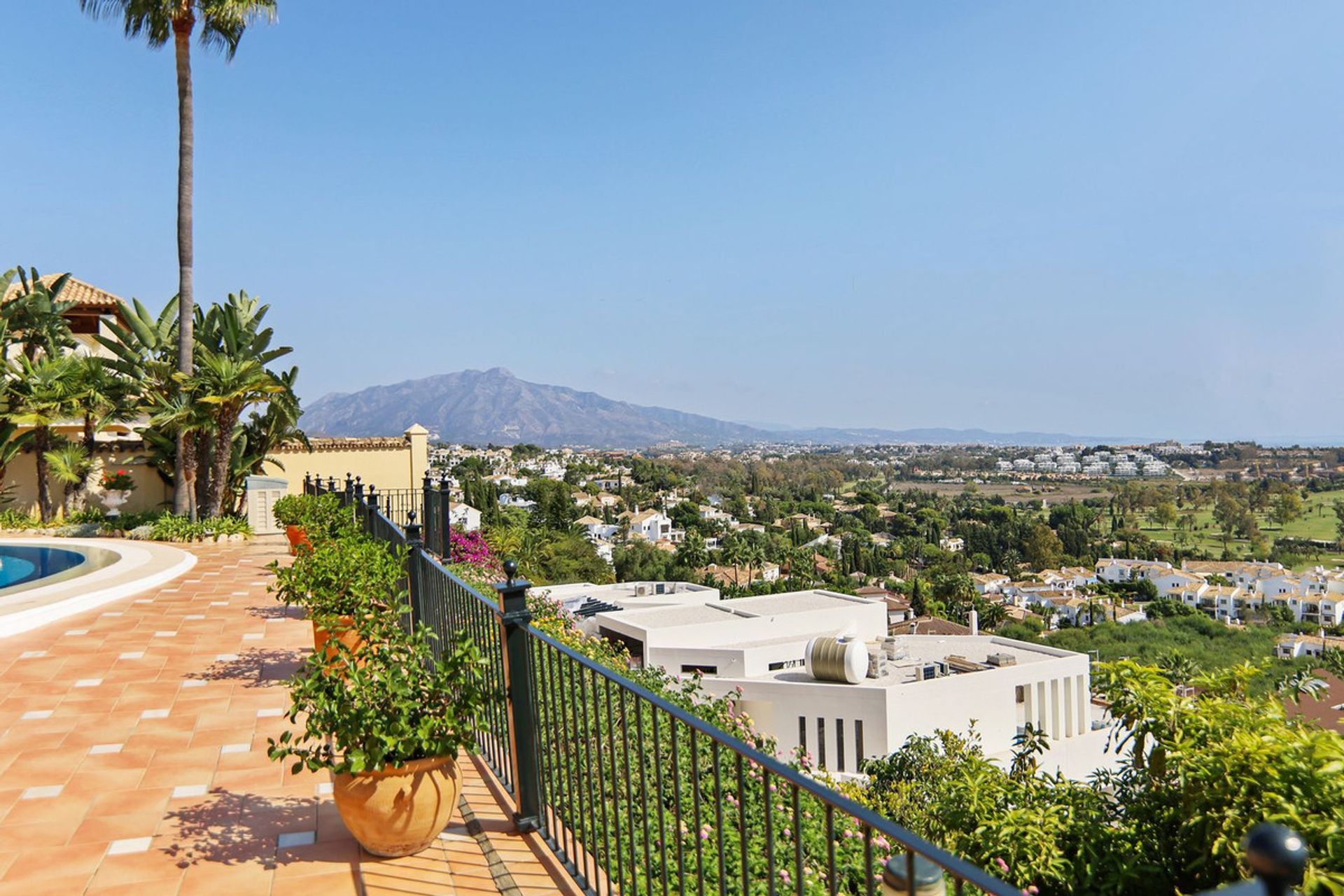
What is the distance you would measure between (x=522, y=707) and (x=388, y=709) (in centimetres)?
55

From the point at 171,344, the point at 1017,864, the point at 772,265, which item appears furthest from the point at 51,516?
the point at 772,265

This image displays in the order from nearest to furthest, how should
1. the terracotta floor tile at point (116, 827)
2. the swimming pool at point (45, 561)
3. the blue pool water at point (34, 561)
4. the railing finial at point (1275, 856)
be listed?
the railing finial at point (1275, 856) → the terracotta floor tile at point (116, 827) → the swimming pool at point (45, 561) → the blue pool water at point (34, 561)

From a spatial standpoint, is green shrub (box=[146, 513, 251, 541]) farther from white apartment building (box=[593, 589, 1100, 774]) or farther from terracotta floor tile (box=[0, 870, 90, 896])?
terracotta floor tile (box=[0, 870, 90, 896])

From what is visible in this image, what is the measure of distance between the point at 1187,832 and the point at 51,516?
21.6m

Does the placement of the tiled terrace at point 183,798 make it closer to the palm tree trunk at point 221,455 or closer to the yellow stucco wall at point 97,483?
the palm tree trunk at point 221,455

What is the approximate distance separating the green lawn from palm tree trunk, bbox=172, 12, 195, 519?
96.5m

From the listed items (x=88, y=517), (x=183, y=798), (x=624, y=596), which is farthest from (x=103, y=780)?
(x=624, y=596)

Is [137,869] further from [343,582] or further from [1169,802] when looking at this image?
[1169,802]

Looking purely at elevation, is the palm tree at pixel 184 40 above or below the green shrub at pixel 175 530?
above

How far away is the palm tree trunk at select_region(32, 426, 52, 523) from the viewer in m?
17.6

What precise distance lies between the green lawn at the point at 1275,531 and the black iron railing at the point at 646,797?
9740cm

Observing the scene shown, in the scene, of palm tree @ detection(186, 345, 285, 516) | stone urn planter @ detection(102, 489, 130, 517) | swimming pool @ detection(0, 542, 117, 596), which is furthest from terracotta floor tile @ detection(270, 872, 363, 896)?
stone urn planter @ detection(102, 489, 130, 517)

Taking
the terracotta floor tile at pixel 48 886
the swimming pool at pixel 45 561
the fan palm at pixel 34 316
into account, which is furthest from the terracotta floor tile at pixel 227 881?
the fan palm at pixel 34 316

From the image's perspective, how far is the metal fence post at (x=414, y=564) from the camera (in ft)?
18.3
